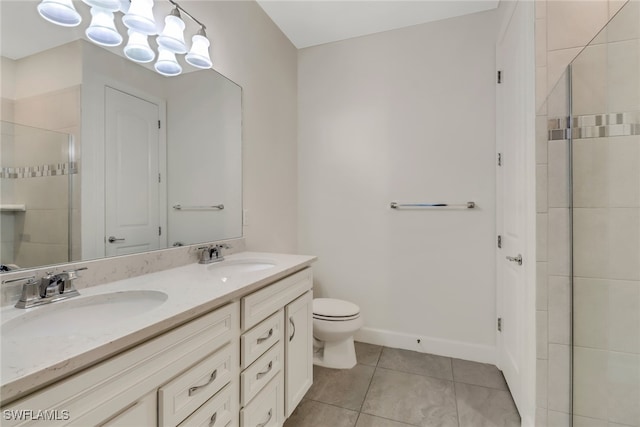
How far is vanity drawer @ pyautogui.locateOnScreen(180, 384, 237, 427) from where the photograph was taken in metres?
0.85

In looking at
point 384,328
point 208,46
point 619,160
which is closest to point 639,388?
point 619,160

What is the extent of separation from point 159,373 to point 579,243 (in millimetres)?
1634

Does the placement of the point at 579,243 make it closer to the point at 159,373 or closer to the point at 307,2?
the point at 159,373

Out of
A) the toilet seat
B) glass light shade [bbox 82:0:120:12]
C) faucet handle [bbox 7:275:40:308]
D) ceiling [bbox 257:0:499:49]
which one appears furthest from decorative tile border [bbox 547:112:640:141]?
faucet handle [bbox 7:275:40:308]

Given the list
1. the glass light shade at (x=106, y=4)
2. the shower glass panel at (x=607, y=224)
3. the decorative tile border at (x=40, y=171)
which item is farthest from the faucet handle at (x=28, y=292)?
the shower glass panel at (x=607, y=224)

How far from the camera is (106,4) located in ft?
3.62

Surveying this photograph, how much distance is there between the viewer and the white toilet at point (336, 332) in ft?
6.48

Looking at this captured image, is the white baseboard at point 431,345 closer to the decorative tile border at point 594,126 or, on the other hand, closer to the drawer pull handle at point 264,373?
the drawer pull handle at point 264,373

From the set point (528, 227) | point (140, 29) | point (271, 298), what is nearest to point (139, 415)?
point (271, 298)

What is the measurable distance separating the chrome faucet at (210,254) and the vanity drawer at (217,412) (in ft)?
2.22

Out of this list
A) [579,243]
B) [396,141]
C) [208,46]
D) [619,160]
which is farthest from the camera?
[396,141]

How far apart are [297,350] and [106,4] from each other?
1687 millimetres

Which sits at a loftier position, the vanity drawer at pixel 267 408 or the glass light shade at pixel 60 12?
the glass light shade at pixel 60 12

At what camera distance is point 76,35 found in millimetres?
1051
